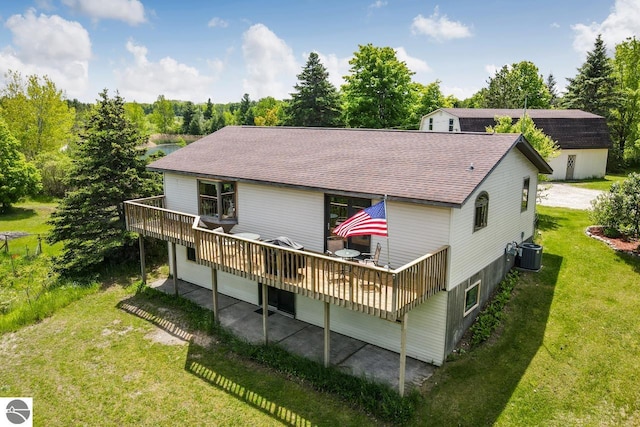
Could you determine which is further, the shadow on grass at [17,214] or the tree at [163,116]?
the tree at [163,116]

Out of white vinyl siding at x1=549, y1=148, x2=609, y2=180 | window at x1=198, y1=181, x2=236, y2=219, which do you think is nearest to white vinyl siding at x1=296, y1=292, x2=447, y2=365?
window at x1=198, y1=181, x2=236, y2=219

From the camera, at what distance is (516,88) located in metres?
57.2

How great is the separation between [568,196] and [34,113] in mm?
48931

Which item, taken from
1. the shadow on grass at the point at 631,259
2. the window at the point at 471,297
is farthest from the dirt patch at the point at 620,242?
the window at the point at 471,297

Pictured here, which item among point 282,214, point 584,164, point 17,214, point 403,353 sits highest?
point 584,164

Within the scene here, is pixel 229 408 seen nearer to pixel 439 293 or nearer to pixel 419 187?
pixel 439 293

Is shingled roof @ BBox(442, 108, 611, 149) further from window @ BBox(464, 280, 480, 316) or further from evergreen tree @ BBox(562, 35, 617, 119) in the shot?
window @ BBox(464, 280, 480, 316)

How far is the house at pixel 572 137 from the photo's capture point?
34.2 m

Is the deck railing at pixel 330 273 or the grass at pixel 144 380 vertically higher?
the deck railing at pixel 330 273

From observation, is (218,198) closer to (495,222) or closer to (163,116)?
(495,222)

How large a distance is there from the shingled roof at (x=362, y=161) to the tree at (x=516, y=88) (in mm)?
43874

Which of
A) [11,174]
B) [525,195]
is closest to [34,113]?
[11,174]

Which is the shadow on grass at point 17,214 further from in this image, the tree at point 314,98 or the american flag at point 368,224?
the american flag at point 368,224

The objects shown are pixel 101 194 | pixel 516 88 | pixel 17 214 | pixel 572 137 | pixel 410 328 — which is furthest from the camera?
pixel 516 88
